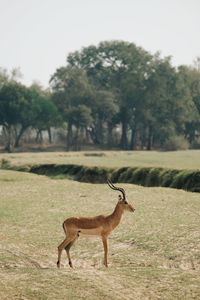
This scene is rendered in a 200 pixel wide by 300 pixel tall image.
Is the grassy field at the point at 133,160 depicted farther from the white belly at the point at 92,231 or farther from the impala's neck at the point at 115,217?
the white belly at the point at 92,231

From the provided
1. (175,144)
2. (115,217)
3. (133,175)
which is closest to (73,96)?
(175,144)

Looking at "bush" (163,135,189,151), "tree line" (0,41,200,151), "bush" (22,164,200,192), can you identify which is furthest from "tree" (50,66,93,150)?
"bush" (22,164,200,192)

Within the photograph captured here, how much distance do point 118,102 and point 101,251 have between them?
323 feet

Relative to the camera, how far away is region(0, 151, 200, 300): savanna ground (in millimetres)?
16703

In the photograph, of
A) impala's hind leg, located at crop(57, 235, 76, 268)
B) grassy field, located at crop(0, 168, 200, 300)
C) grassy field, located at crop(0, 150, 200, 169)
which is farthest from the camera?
grassy field, located at crop(0, 150, 200, 169)

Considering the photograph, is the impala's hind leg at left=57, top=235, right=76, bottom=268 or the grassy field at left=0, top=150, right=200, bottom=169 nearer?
the impala's hind leg at left=57, top=235, right=76, bottom=268

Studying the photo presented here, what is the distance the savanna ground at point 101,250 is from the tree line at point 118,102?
77.5 metres

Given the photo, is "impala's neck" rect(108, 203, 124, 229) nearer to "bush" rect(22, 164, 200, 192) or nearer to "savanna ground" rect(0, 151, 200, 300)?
"savanna ground" rect(0, 151, 200, 300)

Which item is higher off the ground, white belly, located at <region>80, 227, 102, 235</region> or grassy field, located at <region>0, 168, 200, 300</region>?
white belly, located at <region>80, 227, 102, 235</region>

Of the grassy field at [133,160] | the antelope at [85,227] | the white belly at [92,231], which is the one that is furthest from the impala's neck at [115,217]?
the grassy field at [133,160]

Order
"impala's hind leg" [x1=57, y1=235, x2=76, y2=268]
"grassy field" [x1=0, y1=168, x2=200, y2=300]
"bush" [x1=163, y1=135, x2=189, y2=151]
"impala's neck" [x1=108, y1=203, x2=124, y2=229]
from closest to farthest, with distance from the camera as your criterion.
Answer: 1. "grassy field" [x1=0, y1=168, x2=200, y2=300]
2. "impala's hind leg" [x1=57, y1=235, x2=76, y2=268]
3. "impala's neck" [x1=108, y1=203, x2=124, y2=229]
4. "bush" [x1=163, y1=135, x2=189, y2=151]

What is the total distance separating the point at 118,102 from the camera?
392 ft

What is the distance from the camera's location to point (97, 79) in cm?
12775

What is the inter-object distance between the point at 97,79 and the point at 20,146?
2375 centimetres
